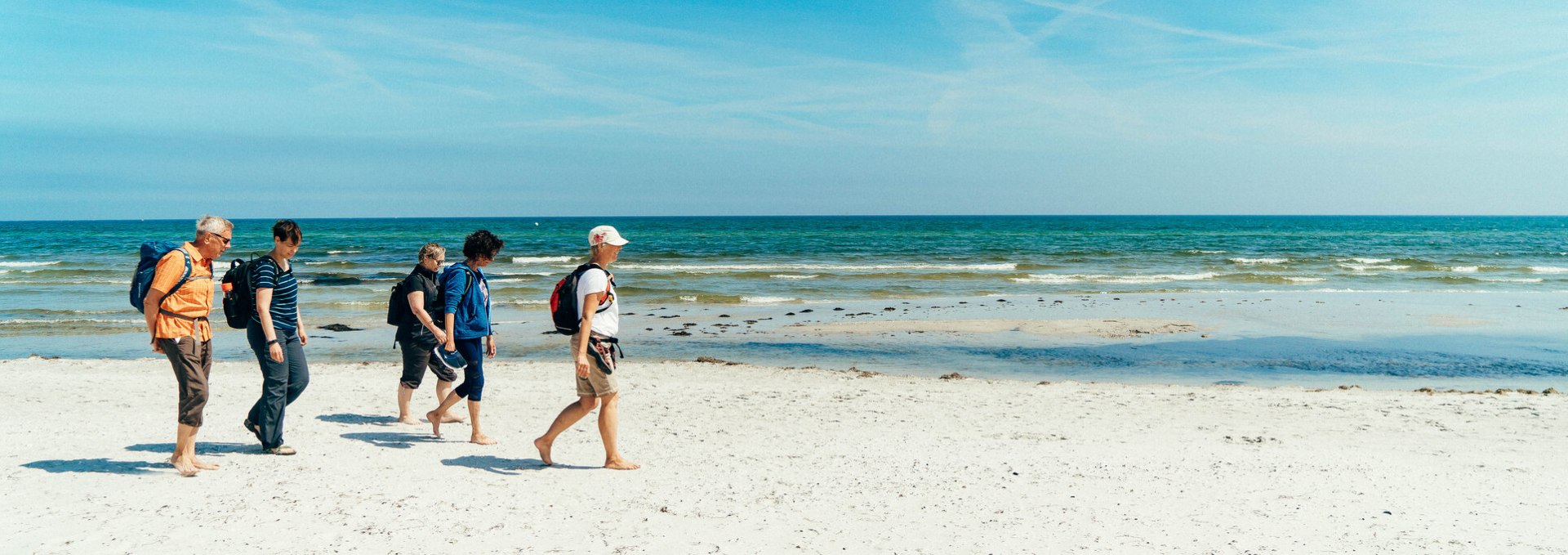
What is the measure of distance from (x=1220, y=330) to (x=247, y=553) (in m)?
14.6

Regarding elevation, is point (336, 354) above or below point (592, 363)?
below

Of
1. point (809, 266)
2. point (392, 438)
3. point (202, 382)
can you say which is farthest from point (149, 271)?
point (809, 266)

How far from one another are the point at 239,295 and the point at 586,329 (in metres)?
2.07

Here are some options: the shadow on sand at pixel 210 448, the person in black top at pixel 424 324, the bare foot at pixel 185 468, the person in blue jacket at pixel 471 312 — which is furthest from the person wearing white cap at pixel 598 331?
the shadow on sand at pixel 210 448

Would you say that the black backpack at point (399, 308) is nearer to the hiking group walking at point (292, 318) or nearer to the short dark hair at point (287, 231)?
the hiking group walking at point (292, 318)

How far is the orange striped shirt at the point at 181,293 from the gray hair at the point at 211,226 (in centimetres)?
10

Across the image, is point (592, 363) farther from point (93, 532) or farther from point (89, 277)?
point (89, 277)

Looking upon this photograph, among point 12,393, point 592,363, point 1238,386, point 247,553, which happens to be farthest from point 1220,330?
point 12,393

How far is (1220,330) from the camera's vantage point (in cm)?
1516

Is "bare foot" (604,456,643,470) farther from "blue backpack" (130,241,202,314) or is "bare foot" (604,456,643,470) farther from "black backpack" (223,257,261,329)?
"blue backpack" (130,241,202,314)

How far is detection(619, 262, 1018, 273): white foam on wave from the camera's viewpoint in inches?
1309

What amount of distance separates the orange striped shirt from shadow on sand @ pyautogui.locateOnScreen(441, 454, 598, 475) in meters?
1.70

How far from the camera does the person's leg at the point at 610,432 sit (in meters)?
5.43

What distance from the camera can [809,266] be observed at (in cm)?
3488
